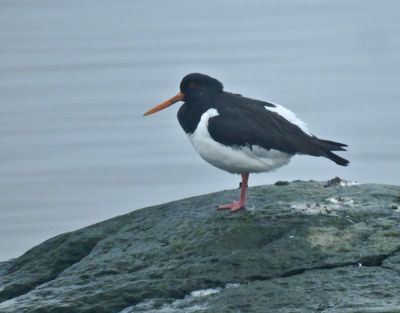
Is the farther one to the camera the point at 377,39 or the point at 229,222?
the point at 377,39

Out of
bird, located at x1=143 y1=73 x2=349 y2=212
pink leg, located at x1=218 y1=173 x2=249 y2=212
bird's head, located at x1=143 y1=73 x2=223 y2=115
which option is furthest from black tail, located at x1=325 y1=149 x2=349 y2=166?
bird's head, located at x1=143 y1=73 x2=223 y2=115

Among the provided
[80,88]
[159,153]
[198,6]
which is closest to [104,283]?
[159,153]

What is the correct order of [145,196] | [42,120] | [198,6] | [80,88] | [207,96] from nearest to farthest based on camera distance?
[207,96]
[145,196]
[42,120]
[80,88]
[198,6]

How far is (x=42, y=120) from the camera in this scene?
1912 centimetres

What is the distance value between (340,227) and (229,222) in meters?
0.73

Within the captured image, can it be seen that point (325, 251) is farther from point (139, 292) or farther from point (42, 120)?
point (42, 120)

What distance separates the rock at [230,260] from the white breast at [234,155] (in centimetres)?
25

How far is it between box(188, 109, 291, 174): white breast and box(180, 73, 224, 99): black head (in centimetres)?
38

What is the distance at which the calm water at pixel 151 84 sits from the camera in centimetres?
1571

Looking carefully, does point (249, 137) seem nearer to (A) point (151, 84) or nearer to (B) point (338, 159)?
(B) point (338, 159)

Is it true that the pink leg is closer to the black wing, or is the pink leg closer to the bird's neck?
the black wing

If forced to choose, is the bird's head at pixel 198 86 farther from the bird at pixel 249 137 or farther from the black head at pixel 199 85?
the bird at pixel 249 137

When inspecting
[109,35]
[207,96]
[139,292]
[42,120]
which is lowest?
[139,292]

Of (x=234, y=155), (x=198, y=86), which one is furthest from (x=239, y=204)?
(x=198, y=86)
